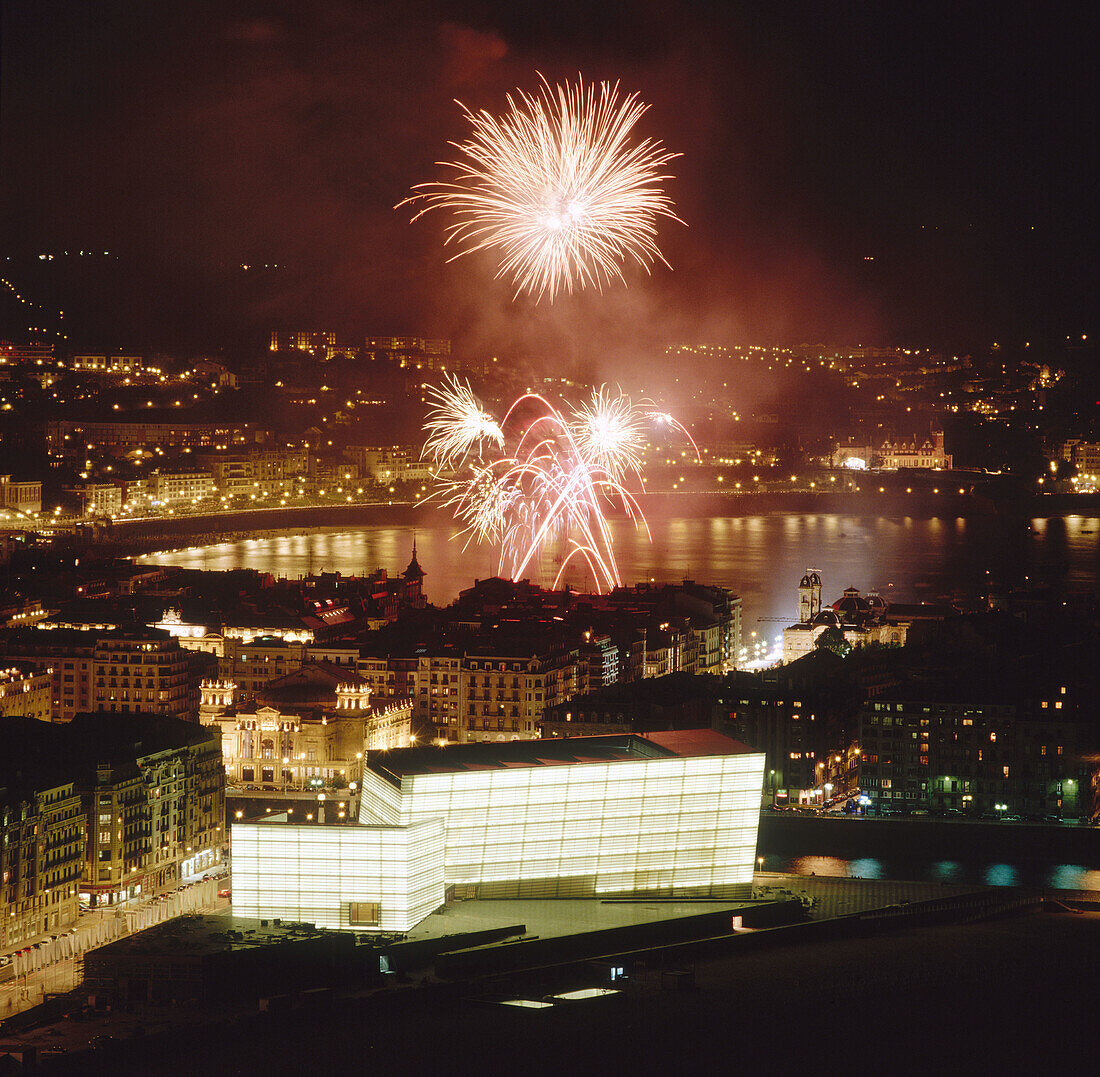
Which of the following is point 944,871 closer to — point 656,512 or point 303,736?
point 303,736

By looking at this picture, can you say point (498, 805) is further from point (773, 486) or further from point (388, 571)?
point (773, 486)

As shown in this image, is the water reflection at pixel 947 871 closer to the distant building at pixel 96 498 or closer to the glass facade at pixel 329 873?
the glass facade at pixel 329 873

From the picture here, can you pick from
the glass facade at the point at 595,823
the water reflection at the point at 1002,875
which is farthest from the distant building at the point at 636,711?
the glass facade at the point at 595,823

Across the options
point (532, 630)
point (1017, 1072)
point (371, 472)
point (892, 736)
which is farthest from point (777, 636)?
point (371, 472)

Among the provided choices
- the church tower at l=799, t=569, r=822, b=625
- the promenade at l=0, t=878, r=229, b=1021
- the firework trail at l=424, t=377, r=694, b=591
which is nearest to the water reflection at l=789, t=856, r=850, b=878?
the promenade at l=0, t=878, r=229, b=1021

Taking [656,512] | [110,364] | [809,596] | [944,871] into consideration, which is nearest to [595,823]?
[944,871]
